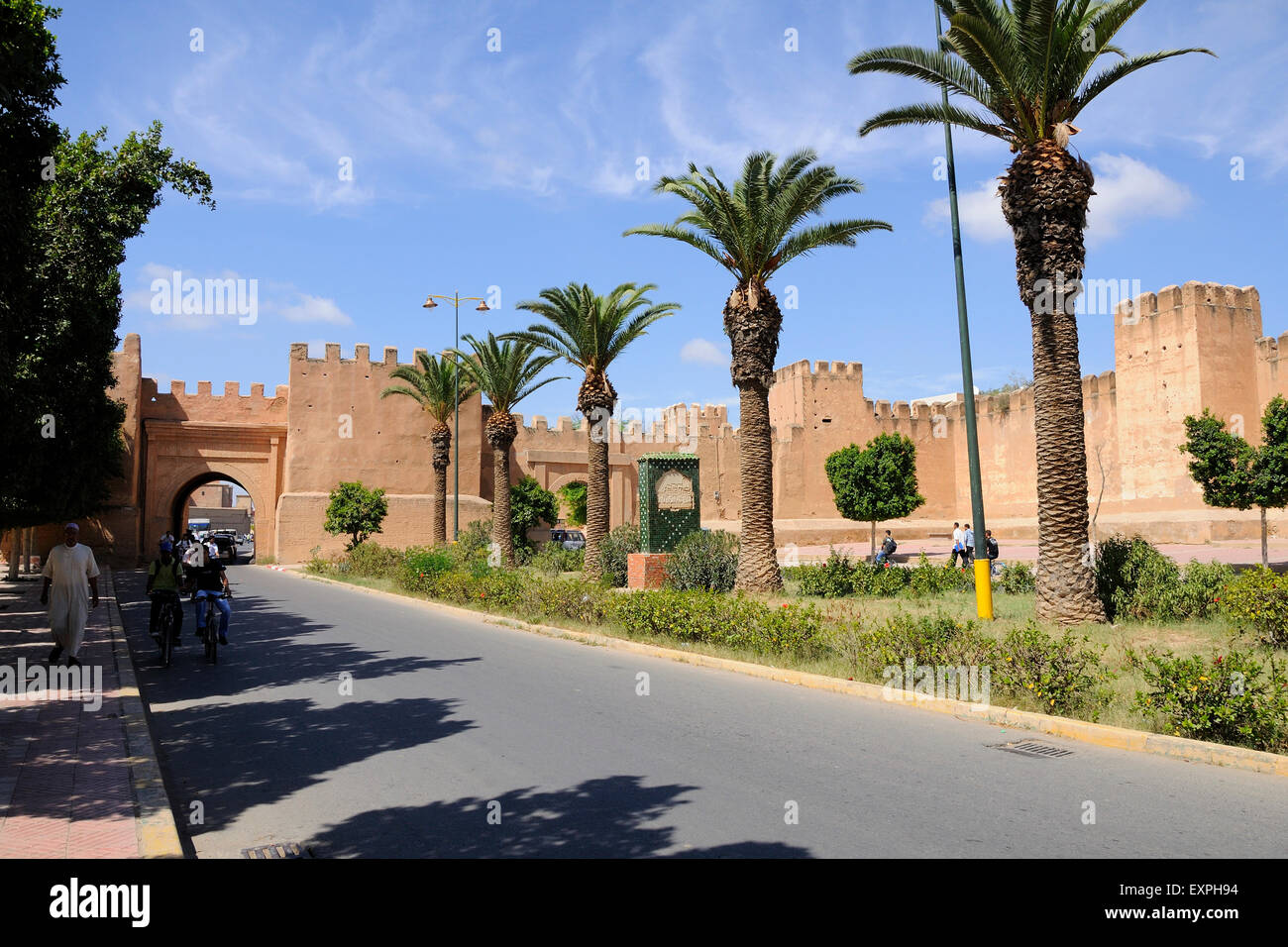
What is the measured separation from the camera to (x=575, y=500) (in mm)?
49906

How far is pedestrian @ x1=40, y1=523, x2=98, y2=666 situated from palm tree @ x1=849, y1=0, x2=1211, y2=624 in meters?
11.5

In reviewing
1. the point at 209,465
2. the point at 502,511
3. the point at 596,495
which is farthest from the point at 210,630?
the point at 209,465

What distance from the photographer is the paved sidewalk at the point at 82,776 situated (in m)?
4.41

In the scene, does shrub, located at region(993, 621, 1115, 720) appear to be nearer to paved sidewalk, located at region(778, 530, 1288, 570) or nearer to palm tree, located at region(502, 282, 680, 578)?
paved sidewalk, located at region(778, 530, 1288, 570)

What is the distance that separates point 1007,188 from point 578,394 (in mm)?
13500

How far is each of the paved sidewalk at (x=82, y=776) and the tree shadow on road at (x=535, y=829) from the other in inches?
37.8

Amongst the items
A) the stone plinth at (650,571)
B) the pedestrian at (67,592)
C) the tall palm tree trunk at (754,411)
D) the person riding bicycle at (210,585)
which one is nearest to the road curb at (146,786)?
the pedestrian at (67,592)

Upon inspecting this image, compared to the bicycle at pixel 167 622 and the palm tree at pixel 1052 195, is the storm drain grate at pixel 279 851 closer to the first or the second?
the bicycle at pixel 167 622

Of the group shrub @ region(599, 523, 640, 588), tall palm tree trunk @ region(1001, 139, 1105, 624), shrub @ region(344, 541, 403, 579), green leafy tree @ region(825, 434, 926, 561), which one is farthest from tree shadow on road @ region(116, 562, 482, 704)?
green leafy tree @ region(825, 434, 926, 561)

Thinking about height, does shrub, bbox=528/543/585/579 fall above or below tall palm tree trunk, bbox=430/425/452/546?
below

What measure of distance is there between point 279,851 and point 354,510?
3145 cm

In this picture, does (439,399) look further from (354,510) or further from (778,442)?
(778,442)

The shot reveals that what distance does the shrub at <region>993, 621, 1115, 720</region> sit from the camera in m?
7.21
